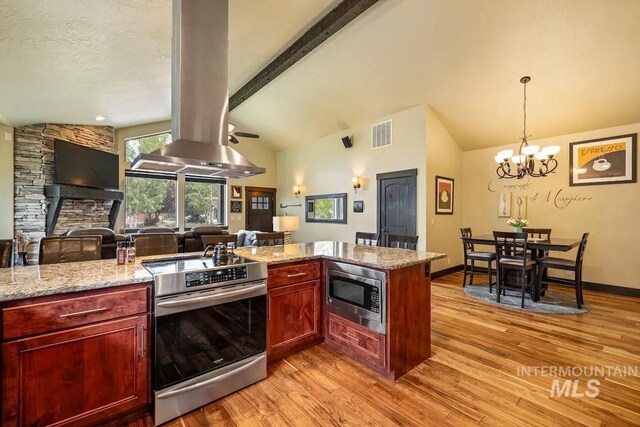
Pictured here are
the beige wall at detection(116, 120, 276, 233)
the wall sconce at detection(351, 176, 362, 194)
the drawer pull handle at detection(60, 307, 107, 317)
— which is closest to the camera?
the drawer pull handle at detection(60, 307, 107, 317)

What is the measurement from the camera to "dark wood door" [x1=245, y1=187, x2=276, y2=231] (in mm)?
8992

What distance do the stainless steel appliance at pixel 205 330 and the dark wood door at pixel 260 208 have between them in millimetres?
6706

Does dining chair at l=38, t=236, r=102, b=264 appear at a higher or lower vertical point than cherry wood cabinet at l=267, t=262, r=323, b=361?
higher

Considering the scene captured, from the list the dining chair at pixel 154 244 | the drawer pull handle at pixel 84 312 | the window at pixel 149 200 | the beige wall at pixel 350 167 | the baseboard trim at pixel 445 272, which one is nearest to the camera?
the drawer pull handle at pixel 84 312

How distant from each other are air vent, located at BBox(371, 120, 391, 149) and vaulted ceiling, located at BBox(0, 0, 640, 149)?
0.30 m

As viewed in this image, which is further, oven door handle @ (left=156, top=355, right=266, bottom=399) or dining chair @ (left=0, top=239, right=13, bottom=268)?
dining chair @ (left=0, top=239, right=13, bottom=268)

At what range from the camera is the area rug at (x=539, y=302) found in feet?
12.8

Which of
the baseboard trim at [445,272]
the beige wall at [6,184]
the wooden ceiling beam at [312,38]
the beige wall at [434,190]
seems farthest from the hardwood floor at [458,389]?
the beige wall at [6,184]

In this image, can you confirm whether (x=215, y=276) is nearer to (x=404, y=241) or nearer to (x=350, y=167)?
(x=404, y=241)

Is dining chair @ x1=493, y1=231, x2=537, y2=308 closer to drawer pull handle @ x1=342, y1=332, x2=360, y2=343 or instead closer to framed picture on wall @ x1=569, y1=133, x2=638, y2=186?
framed picture on wall @ x1=569, y1=133, x2=638, y2=186

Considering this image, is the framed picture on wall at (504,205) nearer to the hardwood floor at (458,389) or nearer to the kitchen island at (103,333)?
the hardwood floor at (458,389)

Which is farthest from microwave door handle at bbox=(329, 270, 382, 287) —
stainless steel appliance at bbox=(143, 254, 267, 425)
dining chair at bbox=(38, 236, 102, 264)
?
dining chair at bbox=(38, 236, 102, 264)

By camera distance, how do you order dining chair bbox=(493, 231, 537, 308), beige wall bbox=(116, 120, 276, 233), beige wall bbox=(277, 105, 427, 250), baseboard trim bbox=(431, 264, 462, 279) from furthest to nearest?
beige wall bbox=(116, 120, 276, 233) < baseboard trim bbox=(431, 264, 462, 279) < beige wall bbox=(277, 105, 427, 250) < dining chair bbox=(493, 231, 537, 308)

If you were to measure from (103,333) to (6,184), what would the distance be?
5.48 m
